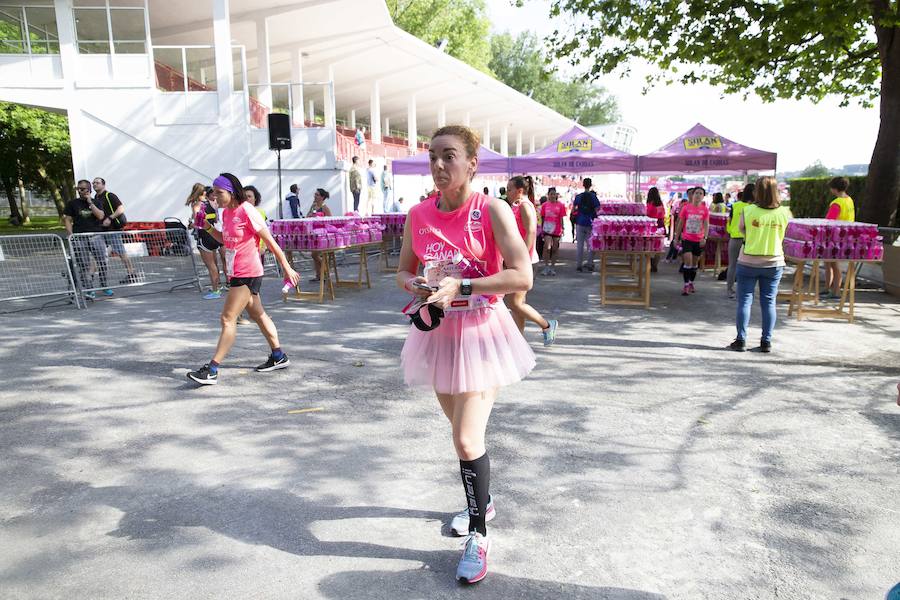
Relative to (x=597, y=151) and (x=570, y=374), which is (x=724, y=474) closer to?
(x=570, y=374)

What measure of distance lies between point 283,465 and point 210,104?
16.2 m

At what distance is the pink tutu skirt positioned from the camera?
285cm

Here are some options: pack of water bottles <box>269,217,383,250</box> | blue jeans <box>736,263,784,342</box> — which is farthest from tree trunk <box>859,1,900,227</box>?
pack of water bottles <box>269,217,383,250</box>

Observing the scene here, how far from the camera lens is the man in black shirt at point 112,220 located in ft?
35.0

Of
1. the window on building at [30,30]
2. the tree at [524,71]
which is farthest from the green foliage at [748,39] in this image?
the tree at [524,71]

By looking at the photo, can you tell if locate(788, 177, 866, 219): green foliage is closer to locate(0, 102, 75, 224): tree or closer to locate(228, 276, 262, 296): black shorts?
locate(228, 276, 262, 296): black shorts

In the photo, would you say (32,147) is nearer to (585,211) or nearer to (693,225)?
(585,211)

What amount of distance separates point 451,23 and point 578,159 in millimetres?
28191

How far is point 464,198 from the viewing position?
288 centimetres

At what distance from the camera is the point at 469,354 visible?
286 centimetres

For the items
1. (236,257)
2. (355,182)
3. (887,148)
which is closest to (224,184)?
(236,257)

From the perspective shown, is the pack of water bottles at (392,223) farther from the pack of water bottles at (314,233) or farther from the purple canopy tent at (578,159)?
the purple canopy tent at (578,159)

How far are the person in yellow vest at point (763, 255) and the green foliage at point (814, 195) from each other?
17.5 m

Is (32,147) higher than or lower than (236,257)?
higher
